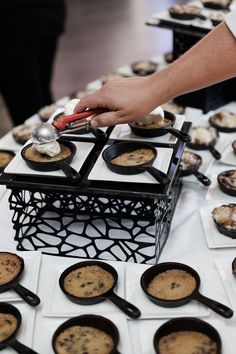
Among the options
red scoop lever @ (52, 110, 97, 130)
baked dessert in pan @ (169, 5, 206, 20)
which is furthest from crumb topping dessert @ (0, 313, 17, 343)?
baked dessert in pan @ (169, 5, 206, 20)

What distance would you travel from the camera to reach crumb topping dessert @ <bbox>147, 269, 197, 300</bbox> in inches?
44.5

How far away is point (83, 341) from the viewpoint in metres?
1.03

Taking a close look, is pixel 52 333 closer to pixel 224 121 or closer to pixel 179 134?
pixel 179 134

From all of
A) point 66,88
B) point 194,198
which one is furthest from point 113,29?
point 194,198

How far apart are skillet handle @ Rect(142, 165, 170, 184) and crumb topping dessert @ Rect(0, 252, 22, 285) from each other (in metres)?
0.35

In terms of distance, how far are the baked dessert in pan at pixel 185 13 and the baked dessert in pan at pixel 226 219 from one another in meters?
0.99

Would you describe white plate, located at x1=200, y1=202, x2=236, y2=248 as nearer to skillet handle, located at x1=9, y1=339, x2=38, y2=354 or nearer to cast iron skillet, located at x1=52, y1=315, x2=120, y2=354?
cast iron skillet, located at x1=52, y1=315, x2=120, y2=354

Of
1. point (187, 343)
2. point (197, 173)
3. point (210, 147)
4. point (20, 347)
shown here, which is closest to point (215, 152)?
point (210, 147)

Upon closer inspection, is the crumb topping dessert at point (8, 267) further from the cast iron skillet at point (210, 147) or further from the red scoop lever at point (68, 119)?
the cast iron skillet at point (210, 147)

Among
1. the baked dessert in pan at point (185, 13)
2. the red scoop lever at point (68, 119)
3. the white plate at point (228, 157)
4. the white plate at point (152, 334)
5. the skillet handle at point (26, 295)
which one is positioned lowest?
the white plate at point (228, 157)

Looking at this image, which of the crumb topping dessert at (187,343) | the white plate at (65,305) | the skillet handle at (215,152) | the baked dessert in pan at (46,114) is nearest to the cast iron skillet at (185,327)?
the crumb topping dessert at (187,343)

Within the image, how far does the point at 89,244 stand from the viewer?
1.34 metres

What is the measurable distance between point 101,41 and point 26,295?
169 inches

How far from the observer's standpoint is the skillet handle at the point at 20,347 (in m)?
1.00
